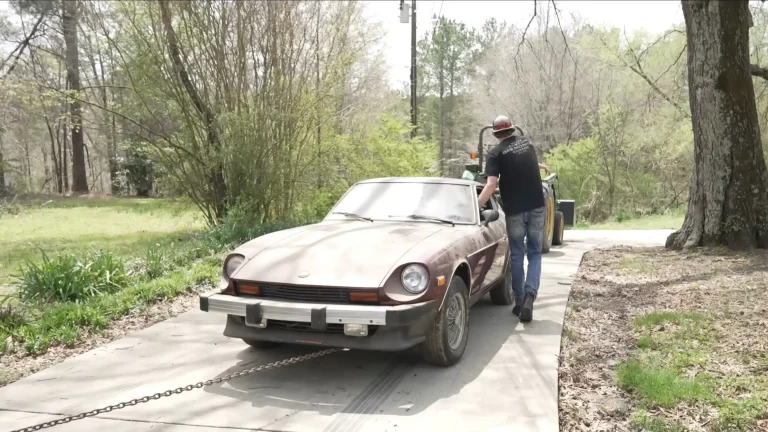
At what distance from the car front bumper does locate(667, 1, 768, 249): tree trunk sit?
6.91 metres

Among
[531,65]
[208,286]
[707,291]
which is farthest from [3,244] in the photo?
[531,65]

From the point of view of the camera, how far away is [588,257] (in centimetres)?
968

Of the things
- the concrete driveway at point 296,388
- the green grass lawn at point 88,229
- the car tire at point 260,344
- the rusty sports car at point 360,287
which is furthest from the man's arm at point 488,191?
the green grass lawn at point 88,229

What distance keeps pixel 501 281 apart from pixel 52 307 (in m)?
4.43

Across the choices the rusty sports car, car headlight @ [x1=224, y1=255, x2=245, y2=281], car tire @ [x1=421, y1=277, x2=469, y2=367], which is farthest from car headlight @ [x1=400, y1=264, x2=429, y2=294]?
car headlight @ [x1=224, y1=255, x2=245, y2=281]

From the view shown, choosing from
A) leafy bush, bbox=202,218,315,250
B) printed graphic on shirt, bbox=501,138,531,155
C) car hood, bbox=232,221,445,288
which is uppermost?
printed graphic on shirt, bbox=501,138,531,155

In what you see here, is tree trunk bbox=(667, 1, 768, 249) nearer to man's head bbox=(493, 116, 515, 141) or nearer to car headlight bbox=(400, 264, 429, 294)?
man's head bbox=(493, 116, 515, 141)

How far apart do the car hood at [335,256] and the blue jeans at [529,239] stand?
1.08m

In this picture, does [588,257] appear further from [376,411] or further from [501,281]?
[376,411]

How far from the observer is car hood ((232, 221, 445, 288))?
3949 mm

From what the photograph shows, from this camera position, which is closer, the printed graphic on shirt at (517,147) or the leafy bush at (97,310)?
the leafy bush at (97,310)

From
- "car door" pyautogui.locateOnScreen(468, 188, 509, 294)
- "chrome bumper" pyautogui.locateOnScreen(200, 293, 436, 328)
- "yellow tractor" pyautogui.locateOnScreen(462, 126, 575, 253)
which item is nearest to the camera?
"chrome bumper" pyautogui.locateOnScreen(200, 293, 436, 328)

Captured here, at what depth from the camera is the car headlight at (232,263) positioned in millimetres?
4402

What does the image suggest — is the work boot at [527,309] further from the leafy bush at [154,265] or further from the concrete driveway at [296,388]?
the leafy bush at [154,265]
